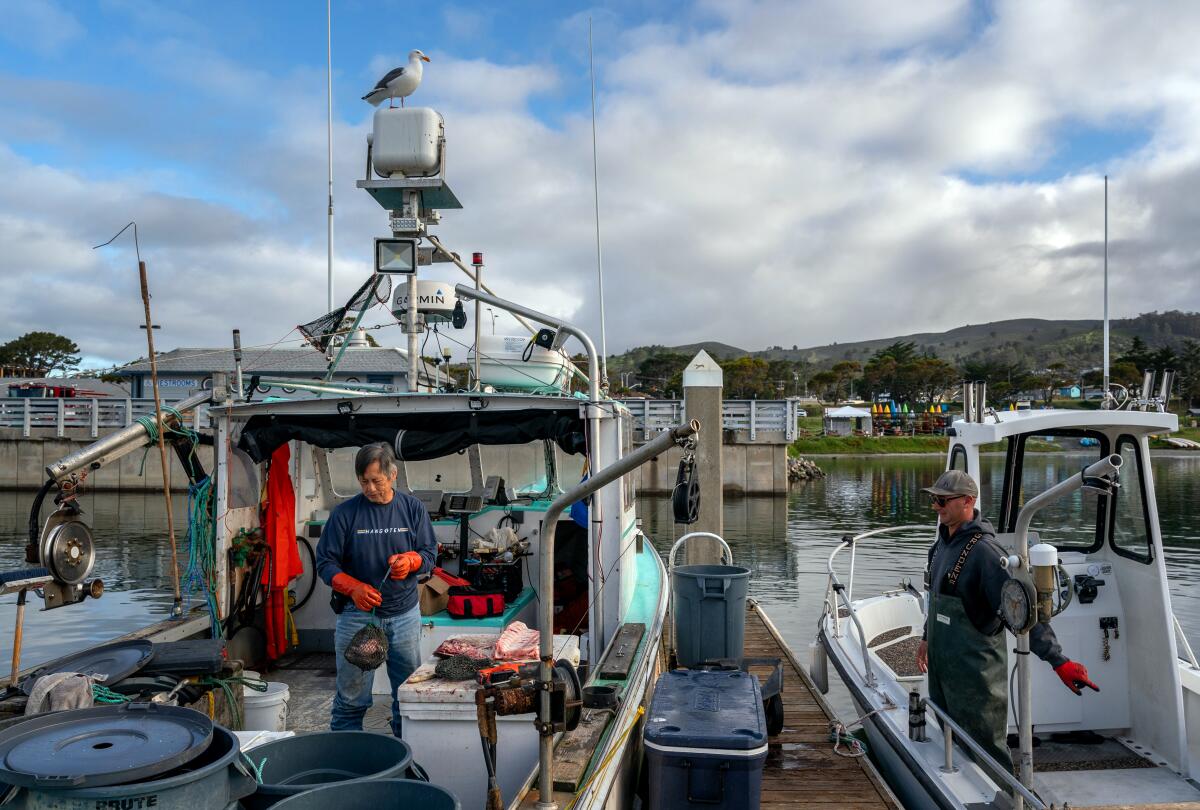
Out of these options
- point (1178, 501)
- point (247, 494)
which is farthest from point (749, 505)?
point (247, 494)

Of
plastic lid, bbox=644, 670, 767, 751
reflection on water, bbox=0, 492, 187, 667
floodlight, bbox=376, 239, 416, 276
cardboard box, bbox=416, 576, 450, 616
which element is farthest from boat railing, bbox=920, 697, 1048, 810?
reflection on water, bbox=0, 492, 187, 667

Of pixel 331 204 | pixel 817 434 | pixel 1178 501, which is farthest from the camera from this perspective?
pixel 817 434

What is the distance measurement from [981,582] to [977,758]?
1035mm

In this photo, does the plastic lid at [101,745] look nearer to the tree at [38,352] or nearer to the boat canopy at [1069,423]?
the boat canopy at [1069,423]

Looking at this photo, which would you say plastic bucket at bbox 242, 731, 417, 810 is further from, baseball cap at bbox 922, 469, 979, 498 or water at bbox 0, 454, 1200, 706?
water at bbox 0, 454, 1200, 706

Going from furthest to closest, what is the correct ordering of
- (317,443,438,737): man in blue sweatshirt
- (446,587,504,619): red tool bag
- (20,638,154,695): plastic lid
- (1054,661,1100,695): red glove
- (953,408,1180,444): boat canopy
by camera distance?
(446,587,504,619): red tool bag → (953,408,1180,444): boat canopy → (317,443,438,737): man in blue sweatshirt → (20,638,154,695): plastic lid → (1054,661,1100,695): red glove

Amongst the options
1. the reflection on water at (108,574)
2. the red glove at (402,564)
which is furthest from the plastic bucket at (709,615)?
the reflection on water at (108,574)

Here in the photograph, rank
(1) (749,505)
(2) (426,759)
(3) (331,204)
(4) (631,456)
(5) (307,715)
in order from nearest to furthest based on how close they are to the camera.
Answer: (4) (631,456), (2) (426,759), (5) (307,715), (3) (331,204), (1) (749,505)

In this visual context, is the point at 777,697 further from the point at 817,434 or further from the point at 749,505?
the point at 817,434

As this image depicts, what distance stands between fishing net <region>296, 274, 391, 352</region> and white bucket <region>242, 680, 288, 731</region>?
10.1 ft

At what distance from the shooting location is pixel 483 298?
6230 mm

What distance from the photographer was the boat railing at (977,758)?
362 cm

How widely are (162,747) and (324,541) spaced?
1787 millimetres

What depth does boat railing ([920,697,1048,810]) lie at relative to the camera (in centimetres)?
362
